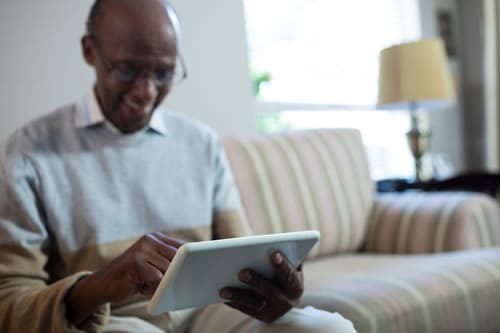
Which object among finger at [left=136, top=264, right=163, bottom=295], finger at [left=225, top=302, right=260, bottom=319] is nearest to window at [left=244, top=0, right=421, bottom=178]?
finger at [left=225, top=302, right=260, bottom=319]

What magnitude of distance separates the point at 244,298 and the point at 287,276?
80 millimetres

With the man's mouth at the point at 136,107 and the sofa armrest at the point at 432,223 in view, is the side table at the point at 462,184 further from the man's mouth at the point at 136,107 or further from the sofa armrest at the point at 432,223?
the man's mouth at the point at 136,107

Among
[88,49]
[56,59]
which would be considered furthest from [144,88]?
[56,59]

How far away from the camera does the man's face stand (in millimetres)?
1166

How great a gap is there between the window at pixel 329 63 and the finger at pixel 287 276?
Answer: 5.52 feet

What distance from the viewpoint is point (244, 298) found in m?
0.95

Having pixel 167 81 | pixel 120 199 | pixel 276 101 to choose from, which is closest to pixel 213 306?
pixel 120 199

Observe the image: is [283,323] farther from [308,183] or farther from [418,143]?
[418,143]

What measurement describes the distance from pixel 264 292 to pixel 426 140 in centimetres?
197

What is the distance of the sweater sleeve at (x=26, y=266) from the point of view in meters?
0.95

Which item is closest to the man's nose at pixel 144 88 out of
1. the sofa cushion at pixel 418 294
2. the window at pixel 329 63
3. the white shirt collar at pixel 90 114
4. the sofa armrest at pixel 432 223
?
the white shirt collar at pixel 90 114

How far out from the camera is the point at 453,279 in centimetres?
144

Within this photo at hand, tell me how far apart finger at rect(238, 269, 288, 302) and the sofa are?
326mm

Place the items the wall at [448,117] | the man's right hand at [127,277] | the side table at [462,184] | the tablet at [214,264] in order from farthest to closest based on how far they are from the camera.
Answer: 1. the wall at [448,117]
2. the side table at [462,184]
3. the man's right hand at [127,277]
4. the tablet at [214,264]
